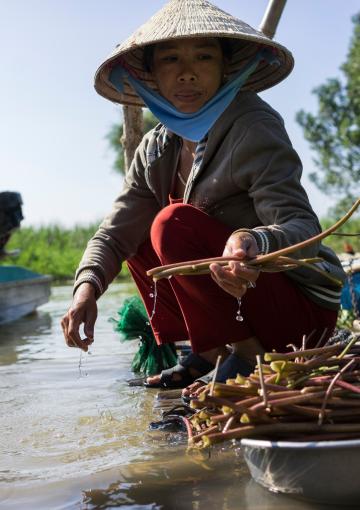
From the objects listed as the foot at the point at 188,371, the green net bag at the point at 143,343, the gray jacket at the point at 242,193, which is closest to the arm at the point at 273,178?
the gray jacket at the point at 242,193

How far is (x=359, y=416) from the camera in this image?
1586mm

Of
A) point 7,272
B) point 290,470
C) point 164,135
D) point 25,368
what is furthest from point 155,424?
point 7,272

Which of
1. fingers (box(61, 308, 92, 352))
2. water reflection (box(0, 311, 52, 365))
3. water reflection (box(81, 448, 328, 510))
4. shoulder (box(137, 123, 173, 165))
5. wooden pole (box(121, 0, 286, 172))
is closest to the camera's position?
water reflection (box(81, 448, 328, 510))

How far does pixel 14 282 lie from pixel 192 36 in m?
4.79

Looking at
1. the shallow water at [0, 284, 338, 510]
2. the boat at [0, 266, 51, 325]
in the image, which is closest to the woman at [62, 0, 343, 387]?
the shallow water at [0, 284, 338, 510]

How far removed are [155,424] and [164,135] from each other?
1175 mm

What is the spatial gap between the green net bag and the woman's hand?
5.54ft

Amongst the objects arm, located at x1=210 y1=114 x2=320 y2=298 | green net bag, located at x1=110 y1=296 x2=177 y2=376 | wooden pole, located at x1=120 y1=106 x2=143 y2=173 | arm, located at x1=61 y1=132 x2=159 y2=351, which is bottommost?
green net bag, located at x1=110 y1=296 x2=177 y2=376

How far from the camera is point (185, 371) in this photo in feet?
9.93

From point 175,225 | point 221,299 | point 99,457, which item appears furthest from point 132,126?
point 99,457

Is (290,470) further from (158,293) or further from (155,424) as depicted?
(158,293)

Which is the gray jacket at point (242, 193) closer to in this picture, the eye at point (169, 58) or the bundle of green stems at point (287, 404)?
the eye at point (169, 58)

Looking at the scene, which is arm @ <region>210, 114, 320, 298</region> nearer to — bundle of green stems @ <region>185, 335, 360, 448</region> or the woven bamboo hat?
the woven bamboo hat

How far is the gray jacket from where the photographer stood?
2.35 m
